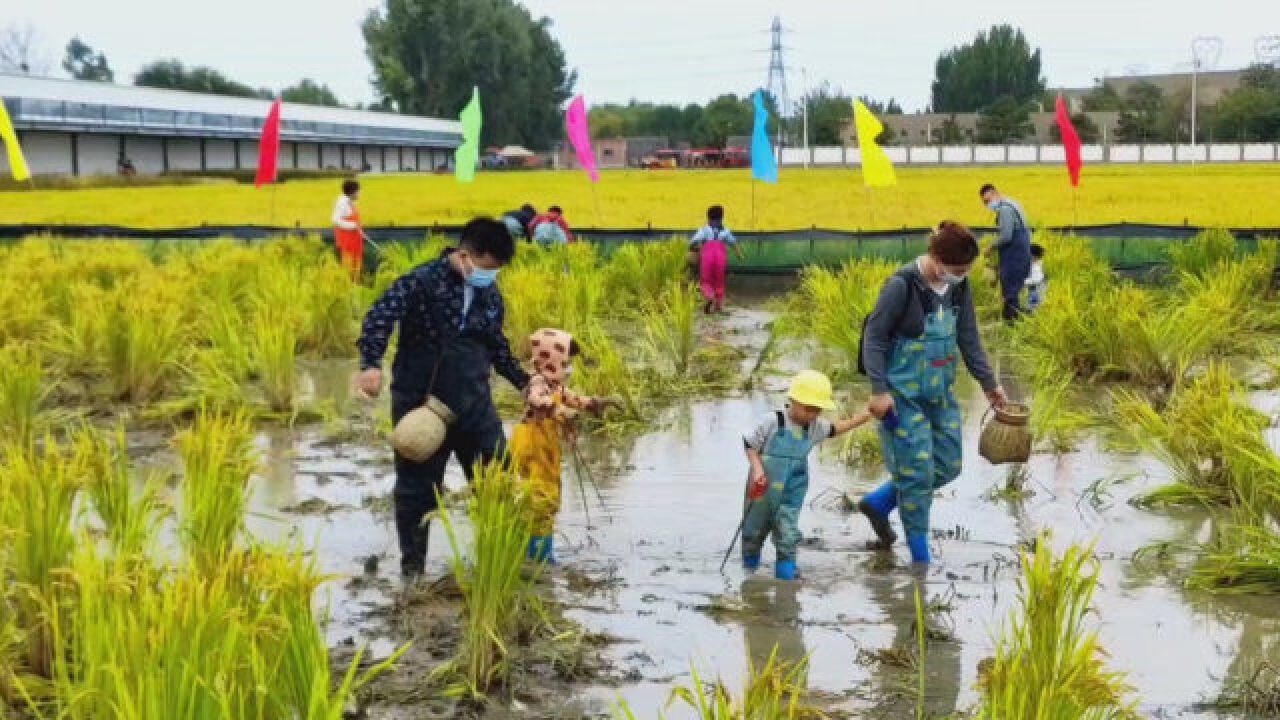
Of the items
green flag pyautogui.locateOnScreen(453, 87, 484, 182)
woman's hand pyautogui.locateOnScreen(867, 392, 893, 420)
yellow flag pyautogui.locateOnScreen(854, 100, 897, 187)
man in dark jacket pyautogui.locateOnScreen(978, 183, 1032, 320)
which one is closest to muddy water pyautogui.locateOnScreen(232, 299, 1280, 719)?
woman's hand pyautogui.locateOnScreen(867, 392, 893, 420)

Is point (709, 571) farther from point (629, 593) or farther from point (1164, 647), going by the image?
point (1164, 647)

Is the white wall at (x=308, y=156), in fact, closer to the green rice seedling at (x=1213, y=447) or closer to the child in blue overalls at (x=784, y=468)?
the green rice seedling at (x=1213, y=447)

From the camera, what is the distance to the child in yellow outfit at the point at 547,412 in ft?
20.9

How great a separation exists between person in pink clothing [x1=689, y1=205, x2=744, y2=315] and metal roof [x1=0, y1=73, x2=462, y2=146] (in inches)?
1590

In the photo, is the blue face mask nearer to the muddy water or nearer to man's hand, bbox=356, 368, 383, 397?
man's hand, bbox=356, 368, 383, 397

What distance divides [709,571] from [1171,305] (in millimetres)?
7648

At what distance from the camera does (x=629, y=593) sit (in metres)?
6.14

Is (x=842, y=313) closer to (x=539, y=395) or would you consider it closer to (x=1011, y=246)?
(x=1011, y=246)

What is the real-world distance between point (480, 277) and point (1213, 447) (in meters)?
3.48

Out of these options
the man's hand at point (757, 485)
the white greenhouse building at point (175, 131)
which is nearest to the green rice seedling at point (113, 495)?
the man's hand at point (757, 485)

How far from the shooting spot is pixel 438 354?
20.9 ft

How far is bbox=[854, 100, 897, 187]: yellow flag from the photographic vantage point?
58.1 ft

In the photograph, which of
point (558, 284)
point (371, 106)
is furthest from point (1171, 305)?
point (371, 106)

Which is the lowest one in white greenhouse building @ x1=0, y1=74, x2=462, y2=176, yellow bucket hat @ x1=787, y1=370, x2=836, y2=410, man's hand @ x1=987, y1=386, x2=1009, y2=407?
man's hand @ x1=987, y1=386, x2=1009, y2=407
